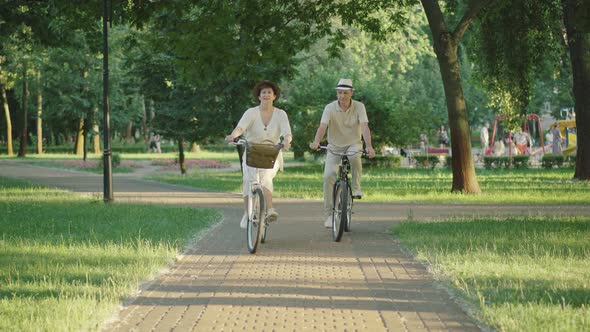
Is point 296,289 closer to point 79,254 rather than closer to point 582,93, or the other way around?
point 79,254

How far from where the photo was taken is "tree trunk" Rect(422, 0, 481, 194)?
22.0 meters

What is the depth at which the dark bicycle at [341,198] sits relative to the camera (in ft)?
40.9

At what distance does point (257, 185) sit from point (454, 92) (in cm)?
1119

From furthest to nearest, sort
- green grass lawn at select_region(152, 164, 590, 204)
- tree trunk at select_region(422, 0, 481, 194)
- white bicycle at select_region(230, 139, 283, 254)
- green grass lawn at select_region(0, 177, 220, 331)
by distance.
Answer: tree trunk at select_region(422, 0, 481, 194) < green grass lawn at select_region(152, 164, 590, 204) < white bicycle at select_region(230, 139, 283, 254) < green grass lawn at select_region(0, 177, 220, 331)

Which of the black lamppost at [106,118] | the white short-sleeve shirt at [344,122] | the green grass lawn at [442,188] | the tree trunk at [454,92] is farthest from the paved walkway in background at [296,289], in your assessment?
the tree trunk at [454,92]

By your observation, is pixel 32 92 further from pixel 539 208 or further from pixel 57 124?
pixel 539 208

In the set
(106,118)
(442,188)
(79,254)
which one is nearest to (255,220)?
(79,254)

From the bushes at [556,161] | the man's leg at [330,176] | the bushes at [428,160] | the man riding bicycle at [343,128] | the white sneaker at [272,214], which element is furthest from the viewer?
the bushes at [428,160]

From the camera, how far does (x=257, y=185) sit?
38.8ft

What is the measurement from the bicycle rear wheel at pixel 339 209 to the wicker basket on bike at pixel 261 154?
1.18 metres

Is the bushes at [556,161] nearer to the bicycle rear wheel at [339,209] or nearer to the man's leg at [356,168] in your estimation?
the man's leg at [356,168]

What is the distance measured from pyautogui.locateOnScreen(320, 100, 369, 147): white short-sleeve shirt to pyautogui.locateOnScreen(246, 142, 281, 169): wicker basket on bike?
151 cm

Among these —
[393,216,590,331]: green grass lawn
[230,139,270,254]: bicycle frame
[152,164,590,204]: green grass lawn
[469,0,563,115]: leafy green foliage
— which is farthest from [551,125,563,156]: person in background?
[230,139,270,254]: bicycle frame

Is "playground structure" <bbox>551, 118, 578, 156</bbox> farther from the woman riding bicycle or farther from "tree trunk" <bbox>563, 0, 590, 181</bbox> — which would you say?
the woman riding bicycle
